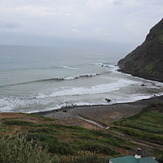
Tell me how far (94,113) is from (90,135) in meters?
12.9

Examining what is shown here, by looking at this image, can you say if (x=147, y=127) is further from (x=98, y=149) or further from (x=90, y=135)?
(x=98, y=149)

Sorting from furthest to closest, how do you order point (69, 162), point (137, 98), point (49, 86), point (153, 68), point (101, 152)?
1. point (153, 68)
2. point (49, 86)
3. point (137, 98)
4. point (101, 152)
5. point (69, 162)

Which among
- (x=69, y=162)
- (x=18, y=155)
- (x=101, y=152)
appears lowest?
(x=101, y=152)

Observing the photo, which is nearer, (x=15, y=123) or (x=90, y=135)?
(x=90, y=135)

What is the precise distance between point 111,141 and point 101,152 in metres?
3.77

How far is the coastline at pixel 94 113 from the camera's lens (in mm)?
26944

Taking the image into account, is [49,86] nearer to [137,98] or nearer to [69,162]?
[137,98]

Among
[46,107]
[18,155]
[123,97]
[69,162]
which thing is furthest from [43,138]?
[123,97]

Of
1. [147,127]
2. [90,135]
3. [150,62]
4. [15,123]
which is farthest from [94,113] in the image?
[150,62]

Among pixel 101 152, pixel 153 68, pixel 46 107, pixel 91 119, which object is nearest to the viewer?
pixel 101 152

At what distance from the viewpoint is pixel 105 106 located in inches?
1336

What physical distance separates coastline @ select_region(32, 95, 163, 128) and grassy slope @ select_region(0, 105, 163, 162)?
2.81m

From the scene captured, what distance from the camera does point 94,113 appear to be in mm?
30188

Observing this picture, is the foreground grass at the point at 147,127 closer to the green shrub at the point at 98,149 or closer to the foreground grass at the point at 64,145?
the foreground grass at the point at 64,145
